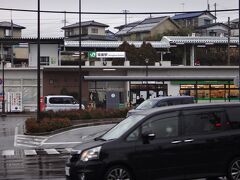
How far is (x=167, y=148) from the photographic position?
407 inches

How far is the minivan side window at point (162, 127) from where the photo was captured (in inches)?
412

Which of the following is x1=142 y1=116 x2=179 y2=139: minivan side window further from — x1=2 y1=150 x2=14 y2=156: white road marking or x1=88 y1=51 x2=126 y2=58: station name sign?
x1=88 y1=51 x2=126 y2=58: station name sign

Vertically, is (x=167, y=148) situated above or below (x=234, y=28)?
below

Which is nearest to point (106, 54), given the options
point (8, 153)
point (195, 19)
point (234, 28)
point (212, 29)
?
point (8, 153)

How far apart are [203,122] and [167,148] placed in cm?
110

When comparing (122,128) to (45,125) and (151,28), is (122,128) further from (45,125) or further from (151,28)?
(151,28)

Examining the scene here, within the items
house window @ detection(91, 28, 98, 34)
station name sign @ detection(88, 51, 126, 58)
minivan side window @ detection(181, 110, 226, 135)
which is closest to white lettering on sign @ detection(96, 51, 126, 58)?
station name sign @ detection(88, 51, 126, 58)

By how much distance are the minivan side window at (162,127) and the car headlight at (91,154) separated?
106 centimetres

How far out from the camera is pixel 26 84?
58688mm

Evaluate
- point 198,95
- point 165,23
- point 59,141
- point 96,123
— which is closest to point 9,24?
point 165,23

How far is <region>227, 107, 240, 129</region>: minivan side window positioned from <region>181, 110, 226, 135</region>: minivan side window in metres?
0.15

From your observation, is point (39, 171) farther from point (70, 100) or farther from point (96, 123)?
point (70, 100)

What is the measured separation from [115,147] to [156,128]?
101cm

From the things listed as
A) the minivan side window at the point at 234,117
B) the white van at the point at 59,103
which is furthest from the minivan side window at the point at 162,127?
the white van at the point at 59,103
